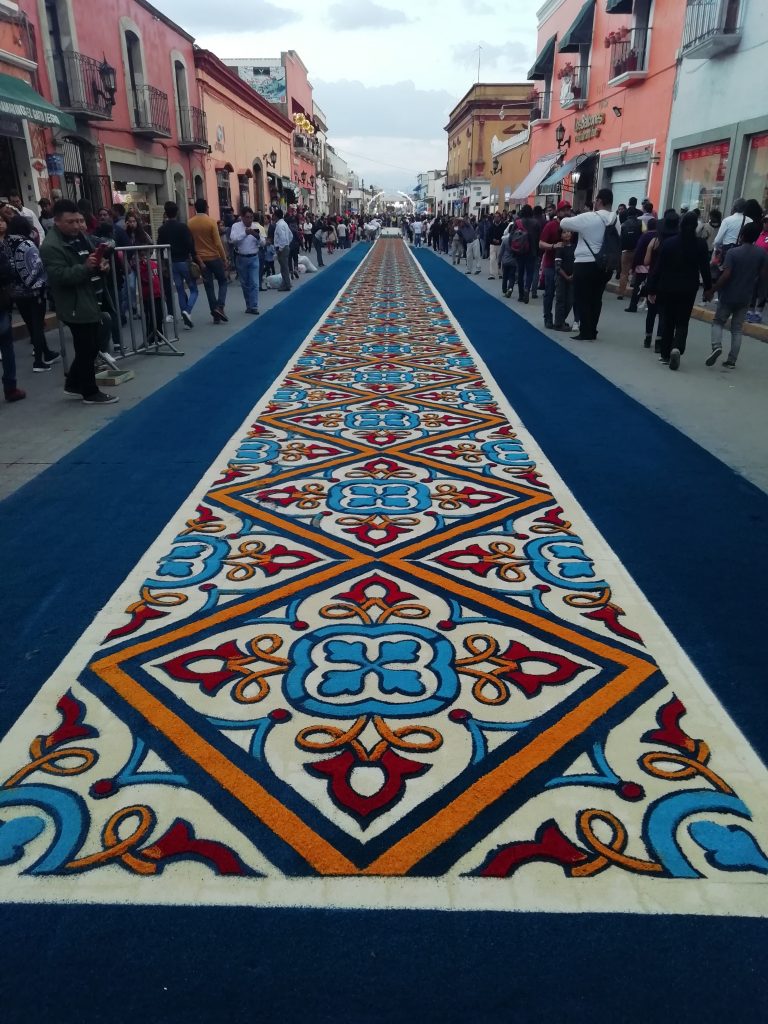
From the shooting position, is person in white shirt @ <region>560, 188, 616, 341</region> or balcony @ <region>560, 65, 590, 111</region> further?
balcony @ <region>560, 65, 590, 111</region>

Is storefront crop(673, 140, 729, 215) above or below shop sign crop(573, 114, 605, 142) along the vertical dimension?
below

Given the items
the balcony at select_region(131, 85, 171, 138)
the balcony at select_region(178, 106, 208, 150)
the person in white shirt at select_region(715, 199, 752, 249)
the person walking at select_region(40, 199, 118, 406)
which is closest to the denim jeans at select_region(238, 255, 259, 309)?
the person walking at select_region(40, 199, 118, 406)

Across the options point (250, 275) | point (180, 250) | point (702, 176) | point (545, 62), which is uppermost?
point (545, 62)

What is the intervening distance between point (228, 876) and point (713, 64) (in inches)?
581

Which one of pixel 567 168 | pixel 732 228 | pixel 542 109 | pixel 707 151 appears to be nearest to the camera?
pixel 732 228

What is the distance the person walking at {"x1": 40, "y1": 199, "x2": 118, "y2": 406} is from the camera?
5984 mm

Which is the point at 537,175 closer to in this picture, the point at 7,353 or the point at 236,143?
the point at 236,143

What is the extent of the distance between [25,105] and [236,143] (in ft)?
59.1

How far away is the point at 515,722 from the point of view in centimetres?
237

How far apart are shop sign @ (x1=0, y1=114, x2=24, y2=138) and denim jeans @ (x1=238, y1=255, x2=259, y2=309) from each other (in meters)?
3.89

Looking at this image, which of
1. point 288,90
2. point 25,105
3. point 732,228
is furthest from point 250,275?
point 288,90

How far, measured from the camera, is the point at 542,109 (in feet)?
84.4

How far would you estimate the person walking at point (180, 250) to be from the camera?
33.2ft

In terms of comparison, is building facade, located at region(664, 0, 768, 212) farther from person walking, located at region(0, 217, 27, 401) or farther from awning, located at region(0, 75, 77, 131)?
person walking, located at region(0, 217, 27, 401)
